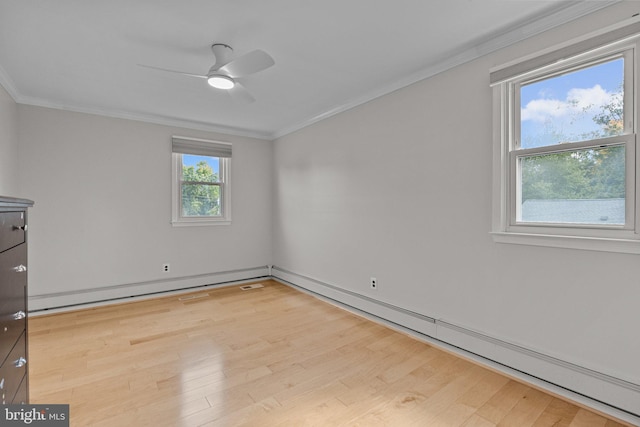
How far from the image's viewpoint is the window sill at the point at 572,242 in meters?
1.69

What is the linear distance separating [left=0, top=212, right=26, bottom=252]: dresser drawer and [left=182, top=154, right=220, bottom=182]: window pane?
3097 mm

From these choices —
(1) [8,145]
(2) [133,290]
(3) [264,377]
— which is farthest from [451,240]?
(1) [8,145]

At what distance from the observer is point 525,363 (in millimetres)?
2098

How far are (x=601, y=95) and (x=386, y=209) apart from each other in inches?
70.0

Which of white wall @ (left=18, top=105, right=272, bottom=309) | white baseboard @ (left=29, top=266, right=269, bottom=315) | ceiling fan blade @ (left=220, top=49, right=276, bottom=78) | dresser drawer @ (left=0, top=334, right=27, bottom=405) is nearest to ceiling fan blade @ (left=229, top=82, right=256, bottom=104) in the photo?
ceiling fan blade @ (left=220, top=49, right=276, bottom=78)

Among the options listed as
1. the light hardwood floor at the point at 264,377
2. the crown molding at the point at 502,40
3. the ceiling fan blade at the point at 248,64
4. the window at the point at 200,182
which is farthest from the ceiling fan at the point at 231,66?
the light hardwood floor at the point at 264,377

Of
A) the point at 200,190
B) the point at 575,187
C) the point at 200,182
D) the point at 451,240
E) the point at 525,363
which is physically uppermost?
the point at 200,182

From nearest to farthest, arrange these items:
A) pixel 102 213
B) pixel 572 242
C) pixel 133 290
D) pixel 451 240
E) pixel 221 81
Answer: pixel 572 242 < pixel 221 81 < pixel 451 240 < pixel 102 213 < pixel 133 290

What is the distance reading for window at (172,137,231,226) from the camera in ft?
14.0

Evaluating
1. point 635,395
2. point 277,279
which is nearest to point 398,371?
point 635,395

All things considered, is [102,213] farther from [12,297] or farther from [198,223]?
[12,297]

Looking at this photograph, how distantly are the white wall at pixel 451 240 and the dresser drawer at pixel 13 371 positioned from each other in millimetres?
2689

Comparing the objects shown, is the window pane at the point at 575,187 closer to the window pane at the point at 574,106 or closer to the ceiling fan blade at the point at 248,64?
the window pane at the point at 574,106

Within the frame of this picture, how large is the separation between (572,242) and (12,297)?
2931mm
